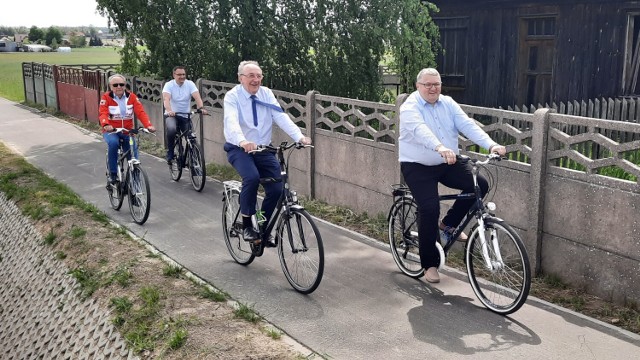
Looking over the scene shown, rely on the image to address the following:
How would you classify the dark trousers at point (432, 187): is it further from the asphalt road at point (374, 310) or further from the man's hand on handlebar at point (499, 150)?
the asphalt road at point (374, 310)

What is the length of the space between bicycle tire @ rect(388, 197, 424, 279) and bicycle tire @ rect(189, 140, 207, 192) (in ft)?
15.4

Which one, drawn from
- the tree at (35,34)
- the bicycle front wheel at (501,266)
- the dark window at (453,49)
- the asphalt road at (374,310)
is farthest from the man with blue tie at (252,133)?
the tree at (35,34)

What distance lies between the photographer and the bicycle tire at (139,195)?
9.04 meters

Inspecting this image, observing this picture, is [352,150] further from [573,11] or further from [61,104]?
[61,104]

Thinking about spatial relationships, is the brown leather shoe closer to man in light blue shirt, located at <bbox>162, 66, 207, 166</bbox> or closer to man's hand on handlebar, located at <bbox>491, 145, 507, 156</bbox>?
man's hand on handlebar, located at <bbox>491, 145, 507, 156</bbox>

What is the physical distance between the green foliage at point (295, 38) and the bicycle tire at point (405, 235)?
5.81 m

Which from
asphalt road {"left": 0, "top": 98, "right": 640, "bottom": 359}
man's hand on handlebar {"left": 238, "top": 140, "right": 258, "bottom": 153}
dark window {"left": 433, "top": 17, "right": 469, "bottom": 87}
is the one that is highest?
dark window {"left": 433, "top": 17, "right": 469, "bottom": 87}

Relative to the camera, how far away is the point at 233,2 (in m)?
13.3

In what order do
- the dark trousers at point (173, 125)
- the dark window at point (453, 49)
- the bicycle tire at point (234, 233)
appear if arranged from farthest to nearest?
the dark window at point (453, 49), the dark trousers at point (173, 125), the bicycle tire at point (234, 233)

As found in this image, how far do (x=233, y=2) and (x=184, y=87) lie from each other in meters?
2.58

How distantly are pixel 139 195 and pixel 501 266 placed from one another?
5126 millimetres

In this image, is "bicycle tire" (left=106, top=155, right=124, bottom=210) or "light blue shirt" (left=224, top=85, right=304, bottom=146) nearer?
"light blue shirt" (left=224, top=85, right=304, bottom=146)

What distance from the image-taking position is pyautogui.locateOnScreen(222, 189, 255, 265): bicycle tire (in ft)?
23.8

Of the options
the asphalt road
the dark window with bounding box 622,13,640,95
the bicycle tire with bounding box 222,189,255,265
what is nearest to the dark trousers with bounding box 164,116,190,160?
the asphalt road
